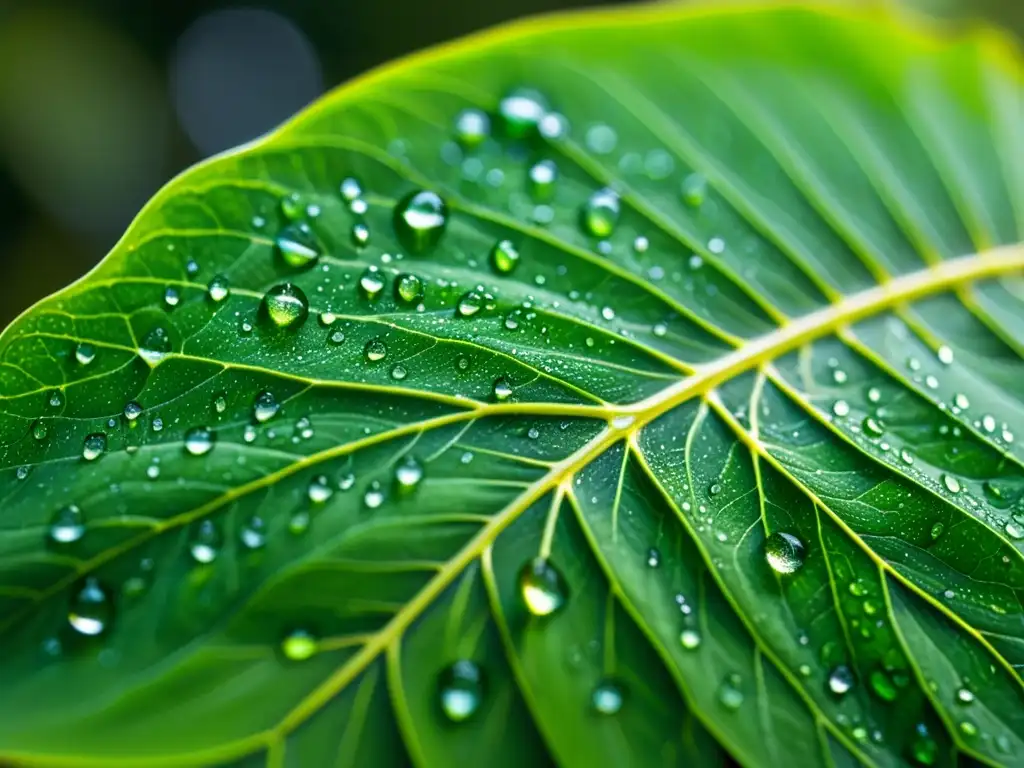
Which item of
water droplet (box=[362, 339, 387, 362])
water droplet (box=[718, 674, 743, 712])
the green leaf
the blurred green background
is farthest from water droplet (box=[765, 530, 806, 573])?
the blurred green background

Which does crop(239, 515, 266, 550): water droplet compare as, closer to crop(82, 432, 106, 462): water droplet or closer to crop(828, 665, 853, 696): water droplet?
crop(82, 432, 106, 462): water droplet

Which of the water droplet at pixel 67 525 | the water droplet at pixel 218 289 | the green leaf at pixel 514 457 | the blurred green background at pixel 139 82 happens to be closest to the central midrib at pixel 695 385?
the green leaf at pixel 514 457

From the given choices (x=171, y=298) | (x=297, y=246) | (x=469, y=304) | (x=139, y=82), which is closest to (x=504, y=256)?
(x=469, y=304)

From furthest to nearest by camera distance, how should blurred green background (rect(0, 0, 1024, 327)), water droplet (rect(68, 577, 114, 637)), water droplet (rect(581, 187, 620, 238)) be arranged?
blurred green background (rect(0, 0, 1024, 327))
water droplet (rect(581, 187, 620, 238))
water droplet (rect(68, 577, 114, 637))

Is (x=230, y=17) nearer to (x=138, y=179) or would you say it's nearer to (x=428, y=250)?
(x=138, y=179)

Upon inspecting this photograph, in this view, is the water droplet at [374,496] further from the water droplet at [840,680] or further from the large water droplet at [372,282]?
the water droplet at [840,680]

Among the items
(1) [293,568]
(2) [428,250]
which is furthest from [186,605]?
(2) [428,250]

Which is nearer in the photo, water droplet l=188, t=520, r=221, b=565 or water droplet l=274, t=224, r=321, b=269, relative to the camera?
water droplet l=188, t=520, r=221, b=565
